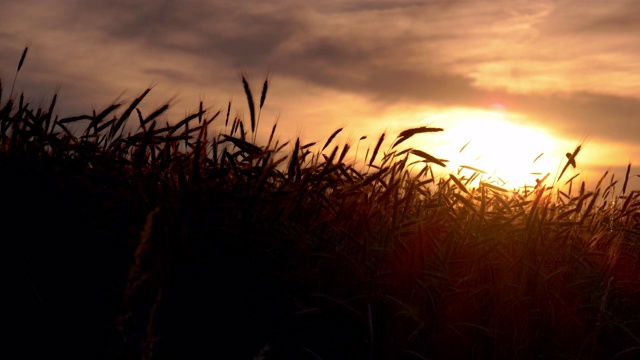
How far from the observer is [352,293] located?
3352 millimetres

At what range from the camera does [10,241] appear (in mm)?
2998

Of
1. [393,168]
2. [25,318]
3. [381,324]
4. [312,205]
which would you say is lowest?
[25,318]

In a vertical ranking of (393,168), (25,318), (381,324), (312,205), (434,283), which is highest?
(393,168)

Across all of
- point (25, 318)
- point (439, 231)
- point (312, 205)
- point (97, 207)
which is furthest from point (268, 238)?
point (439, 231)

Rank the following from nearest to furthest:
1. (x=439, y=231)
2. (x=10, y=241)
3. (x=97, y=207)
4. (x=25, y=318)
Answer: (x=25, y=318)
(x=10, y=241)
(x=97, y=207)
(x=439, y=231)

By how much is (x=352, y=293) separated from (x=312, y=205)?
627mm

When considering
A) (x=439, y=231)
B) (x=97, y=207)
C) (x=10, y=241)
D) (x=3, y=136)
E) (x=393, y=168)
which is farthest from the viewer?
(x=439, y=231)

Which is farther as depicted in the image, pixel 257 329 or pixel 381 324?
pixel 381 324

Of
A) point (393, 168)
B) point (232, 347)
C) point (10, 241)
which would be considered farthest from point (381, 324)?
point (10, 241)

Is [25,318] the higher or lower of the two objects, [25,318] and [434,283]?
the lower

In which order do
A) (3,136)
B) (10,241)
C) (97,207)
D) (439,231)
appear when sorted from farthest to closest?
(439,231) < (3,136) < (97,207) < (10,241)

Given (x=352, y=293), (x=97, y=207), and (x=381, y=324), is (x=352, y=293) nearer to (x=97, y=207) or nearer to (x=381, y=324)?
(x=381, y=324)

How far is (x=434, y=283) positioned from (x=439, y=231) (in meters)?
0.76

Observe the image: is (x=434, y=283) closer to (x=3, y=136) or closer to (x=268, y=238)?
(x=268, y=238)
